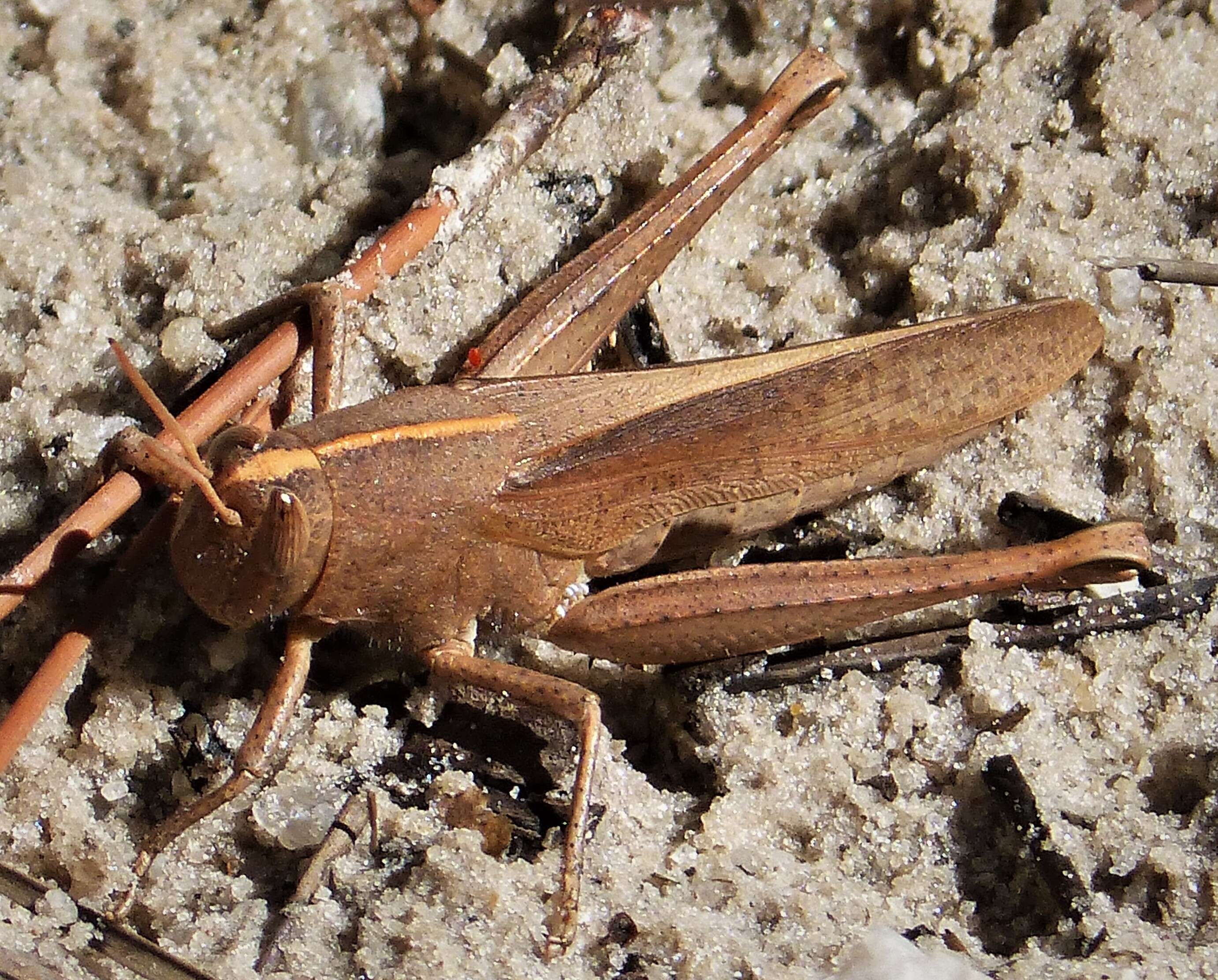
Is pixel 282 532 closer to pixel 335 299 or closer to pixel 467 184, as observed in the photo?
pixel 335 299

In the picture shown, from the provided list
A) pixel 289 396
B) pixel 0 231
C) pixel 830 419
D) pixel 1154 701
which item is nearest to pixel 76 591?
pixel 289 396

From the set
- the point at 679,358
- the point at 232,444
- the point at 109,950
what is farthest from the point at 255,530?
the point at 679,358

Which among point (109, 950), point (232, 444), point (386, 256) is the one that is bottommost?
point (109, 950)

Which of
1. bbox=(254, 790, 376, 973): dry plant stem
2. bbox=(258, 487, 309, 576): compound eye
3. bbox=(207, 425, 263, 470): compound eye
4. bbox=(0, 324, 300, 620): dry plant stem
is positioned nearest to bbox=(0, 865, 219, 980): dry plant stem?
bbox=(254, 790, 376, 973): dry plant stem

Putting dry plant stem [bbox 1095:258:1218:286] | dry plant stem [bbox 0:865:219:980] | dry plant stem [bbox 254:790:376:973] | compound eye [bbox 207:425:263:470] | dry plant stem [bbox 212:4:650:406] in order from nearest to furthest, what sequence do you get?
dry plant stem [bbox 0:865:219:980] → dry plant stem [bbox 254:790:376:973] → compound eye [bbox 207:425:263:470] → dry plant stem [bbox 212:4:650:406] → dry plant stem [bbox 1095:258:1218:286]

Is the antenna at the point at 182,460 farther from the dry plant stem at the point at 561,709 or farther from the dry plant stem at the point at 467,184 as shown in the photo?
the dry plant stem at the point at 561,709

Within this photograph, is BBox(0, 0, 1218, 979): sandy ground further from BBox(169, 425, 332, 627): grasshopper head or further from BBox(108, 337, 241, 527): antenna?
BBox(108, 337, 241, 527): antenna

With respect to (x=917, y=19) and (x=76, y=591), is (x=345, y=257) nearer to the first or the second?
(x=76, y=591)
